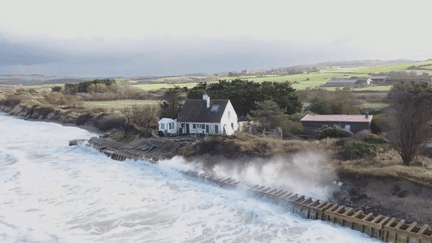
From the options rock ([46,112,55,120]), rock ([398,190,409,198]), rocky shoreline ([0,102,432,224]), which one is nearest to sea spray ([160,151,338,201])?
rocky shoreline ([0,102,432,224])

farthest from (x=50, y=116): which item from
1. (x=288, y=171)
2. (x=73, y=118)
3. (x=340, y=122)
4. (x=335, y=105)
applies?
(x=288, y=171)

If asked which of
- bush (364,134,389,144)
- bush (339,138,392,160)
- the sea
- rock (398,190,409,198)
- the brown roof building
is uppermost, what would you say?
the brown roof building

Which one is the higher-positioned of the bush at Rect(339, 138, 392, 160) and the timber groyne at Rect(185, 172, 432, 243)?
the bush at Rect(339, 138, 392, 160)

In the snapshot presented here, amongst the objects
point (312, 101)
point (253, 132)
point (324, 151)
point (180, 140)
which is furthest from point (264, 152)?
point (312, 101)

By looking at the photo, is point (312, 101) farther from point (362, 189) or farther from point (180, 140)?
point (362, 189)

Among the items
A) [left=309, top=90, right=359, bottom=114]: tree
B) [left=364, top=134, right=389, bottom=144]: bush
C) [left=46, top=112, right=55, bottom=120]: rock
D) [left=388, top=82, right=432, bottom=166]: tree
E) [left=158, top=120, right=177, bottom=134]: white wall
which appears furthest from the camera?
[left=46, top=112, right=55, bottom=120]: rock

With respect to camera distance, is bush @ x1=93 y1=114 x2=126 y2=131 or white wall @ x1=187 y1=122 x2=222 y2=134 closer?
white wall @ x1=187 y1=122 x2=222 y2=134

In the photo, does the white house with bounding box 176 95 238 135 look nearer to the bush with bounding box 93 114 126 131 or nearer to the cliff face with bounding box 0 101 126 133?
the cliff face with bounding box 0 101 126 133
